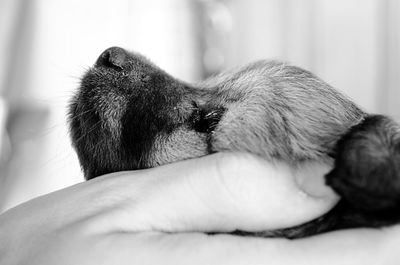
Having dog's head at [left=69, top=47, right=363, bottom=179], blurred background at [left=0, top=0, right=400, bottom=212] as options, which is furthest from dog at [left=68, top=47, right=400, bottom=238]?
blurred background at [left=0, top=0, right=400, bottom=212]

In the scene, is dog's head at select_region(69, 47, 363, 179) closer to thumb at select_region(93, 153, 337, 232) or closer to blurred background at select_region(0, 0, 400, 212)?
thumb at select_region(93, 153, 337, 232)

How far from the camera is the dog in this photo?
991 millimetres

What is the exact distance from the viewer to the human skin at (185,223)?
868 mm

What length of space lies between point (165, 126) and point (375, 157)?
1.64 ft

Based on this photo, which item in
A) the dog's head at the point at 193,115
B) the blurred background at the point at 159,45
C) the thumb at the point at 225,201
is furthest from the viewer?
the blurred background at the point at 159,45

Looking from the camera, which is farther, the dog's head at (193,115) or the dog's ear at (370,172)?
the dog's head at (193,115)

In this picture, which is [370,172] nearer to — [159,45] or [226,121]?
[226,121]

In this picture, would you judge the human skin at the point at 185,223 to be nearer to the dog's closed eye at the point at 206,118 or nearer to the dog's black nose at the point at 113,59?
the dog's closed eye at the point at 206,118

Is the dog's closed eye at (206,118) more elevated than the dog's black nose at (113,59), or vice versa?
the dog's black nose at (113,59)

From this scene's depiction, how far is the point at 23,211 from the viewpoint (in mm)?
1043

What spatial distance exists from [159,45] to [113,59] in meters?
3.05

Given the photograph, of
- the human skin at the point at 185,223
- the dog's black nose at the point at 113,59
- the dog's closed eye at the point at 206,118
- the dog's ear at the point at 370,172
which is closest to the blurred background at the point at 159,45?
the dog's black nose at the point at 113,59

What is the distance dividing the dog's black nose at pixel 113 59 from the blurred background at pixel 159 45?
1663 mm

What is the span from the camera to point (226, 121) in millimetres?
1139
